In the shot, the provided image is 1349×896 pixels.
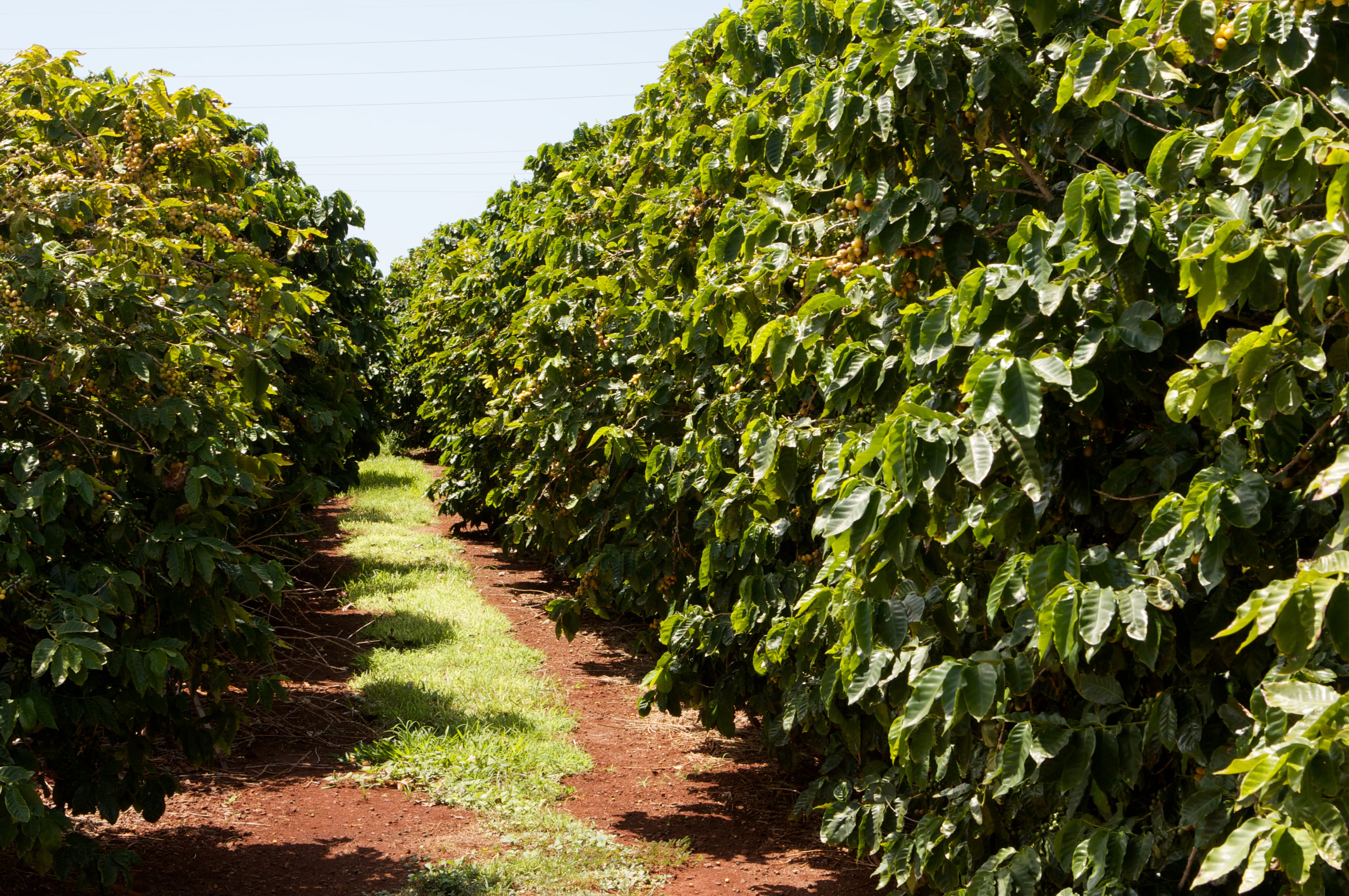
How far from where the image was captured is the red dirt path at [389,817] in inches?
194

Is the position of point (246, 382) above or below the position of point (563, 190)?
below

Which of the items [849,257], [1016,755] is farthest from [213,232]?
[1016,755]

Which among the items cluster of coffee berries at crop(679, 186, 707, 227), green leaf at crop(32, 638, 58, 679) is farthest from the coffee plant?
cluster of coffee berries at crop(679, 186, 707, 227)

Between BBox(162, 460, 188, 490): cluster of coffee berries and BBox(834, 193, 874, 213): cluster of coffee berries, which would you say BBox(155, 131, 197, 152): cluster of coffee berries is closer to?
BBox(162, 460, 188, 490): cluster of coffee berries

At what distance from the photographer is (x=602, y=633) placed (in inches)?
424

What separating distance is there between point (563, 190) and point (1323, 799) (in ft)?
23.8

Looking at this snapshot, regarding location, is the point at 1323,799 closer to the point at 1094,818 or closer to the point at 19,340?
the point at 1094,818

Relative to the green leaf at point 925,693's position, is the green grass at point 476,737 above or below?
below

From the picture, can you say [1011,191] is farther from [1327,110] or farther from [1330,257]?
[1330,257]

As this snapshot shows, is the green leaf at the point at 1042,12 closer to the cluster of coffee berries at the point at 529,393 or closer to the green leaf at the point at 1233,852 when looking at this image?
the green leaf at the point at 1233,852

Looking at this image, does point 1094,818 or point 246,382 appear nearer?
point 1094,818

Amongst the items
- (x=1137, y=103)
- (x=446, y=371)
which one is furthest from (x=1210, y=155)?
(x=446, y=371)

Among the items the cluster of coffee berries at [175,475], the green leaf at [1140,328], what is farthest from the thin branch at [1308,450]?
the cluster of coffee berries at [175,475]

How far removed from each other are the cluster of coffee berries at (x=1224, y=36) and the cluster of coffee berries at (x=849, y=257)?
4.20 feet
